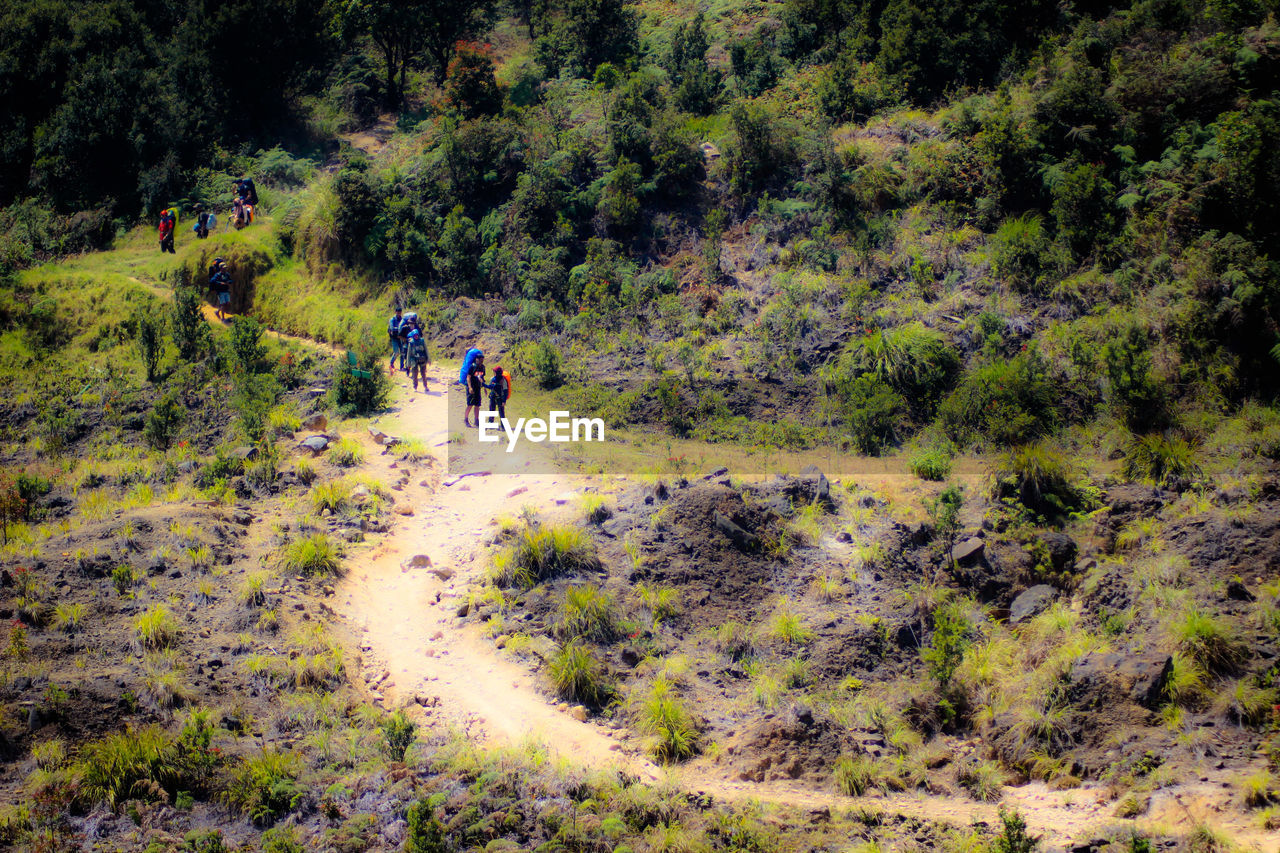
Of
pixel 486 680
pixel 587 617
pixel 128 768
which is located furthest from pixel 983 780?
pixel 128 768

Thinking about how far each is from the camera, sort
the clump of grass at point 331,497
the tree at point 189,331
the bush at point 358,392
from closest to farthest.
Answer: the clump of grass at point 331,497
the bush at point 358,392
the tree at point 189,331

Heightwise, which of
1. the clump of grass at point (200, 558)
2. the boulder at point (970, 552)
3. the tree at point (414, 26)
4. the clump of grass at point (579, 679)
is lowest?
the clump of grass at point (579, 679)

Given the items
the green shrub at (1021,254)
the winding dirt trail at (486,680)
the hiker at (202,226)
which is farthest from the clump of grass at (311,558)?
the hiker at (202,226)

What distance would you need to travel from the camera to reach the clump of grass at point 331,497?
13.2 meters

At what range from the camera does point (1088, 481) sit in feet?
41.8

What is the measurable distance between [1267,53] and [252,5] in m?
29.0

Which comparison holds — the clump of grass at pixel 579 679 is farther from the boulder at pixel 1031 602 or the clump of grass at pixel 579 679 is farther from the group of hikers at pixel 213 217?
the group of hikers at pixel 213 217

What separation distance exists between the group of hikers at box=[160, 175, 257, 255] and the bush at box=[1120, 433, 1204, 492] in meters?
23.4

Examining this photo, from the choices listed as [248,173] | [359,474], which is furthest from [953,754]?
[248,173]

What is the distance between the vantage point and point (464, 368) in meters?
15.3

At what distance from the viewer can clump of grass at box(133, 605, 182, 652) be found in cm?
965

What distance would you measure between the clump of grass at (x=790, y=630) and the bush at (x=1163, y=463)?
19.8 ft

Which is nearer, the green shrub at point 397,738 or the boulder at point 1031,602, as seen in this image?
the green shrub at point 397,738

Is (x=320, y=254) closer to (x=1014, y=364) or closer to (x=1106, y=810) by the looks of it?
(x=1014, y=364)
